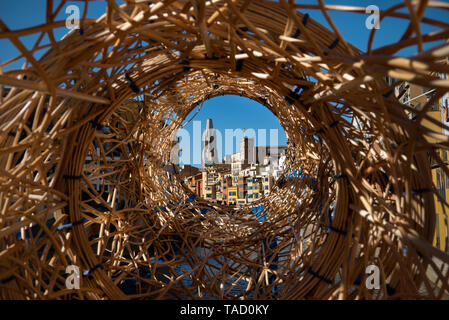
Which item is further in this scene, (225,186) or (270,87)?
(225,186)

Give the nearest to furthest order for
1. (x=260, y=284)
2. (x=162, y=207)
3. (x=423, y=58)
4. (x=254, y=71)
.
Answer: (x=423, y=58), (x=254, y=71), (x=260, y=284), (x=162, y=207)

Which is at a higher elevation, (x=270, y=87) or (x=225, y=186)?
(x=270, y=87)

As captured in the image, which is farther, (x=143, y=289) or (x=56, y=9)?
(x=143, y=289)

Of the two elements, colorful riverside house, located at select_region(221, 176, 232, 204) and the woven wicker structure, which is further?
colorful riverside house, located at select_region(221, 176, 232, 204)

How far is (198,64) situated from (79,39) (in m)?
0.18

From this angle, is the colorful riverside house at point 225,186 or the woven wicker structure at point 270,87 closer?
the woven wicker structure at point 270,87

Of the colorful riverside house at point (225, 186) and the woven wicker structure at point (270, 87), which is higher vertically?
the woven wicker structure at point (270, 87)

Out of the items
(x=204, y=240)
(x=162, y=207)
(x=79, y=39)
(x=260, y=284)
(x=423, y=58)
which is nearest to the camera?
(x=423, y=58)

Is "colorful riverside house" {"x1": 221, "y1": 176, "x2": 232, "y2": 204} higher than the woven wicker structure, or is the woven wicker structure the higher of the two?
the woven wicker structure

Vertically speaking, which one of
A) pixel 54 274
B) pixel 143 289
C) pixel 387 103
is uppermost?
pixel 387 103

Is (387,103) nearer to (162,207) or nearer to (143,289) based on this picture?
(143,289)

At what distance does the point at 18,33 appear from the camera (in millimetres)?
210

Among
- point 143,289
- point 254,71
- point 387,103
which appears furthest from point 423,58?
point 143,289
